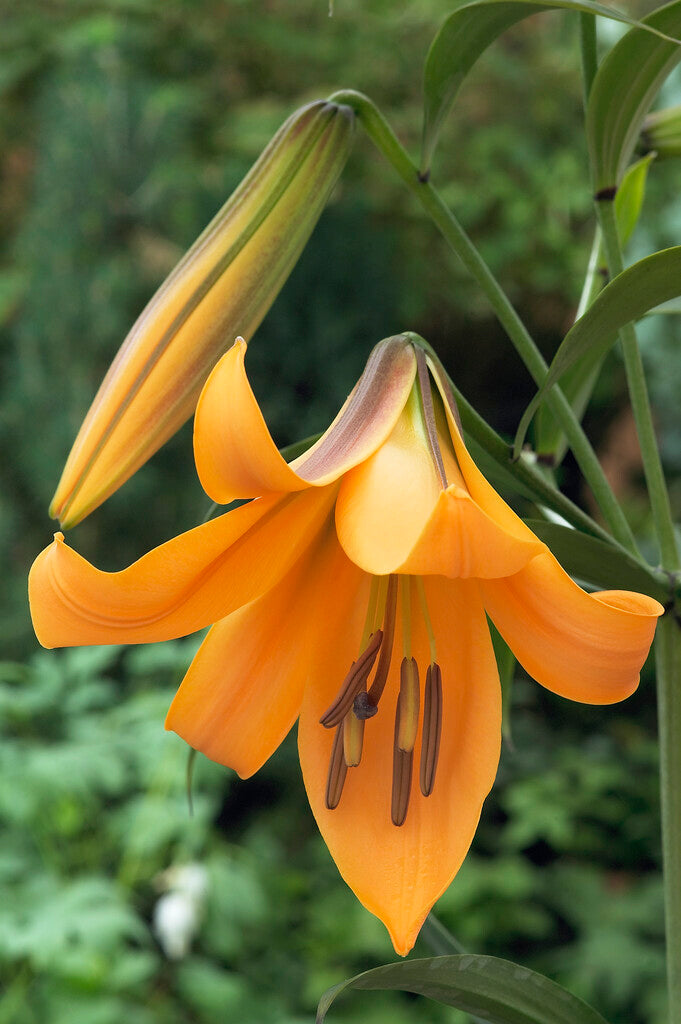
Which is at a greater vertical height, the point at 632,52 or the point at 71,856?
the point at 632,52

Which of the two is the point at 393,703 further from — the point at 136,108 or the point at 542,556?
the point at 136,108

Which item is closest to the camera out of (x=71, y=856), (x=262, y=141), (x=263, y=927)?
(x=71, y=856)

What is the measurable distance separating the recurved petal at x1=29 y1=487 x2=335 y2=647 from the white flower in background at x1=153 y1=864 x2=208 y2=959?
110 cm

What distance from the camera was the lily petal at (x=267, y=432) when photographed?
0.27m

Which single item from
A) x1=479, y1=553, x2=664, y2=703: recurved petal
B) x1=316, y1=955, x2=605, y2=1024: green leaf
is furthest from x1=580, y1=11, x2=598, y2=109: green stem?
x1=316, y1=955, x2=605, y2=1024: green leaf

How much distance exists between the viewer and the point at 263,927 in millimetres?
1738

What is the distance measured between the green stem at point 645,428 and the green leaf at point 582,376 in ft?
0.12

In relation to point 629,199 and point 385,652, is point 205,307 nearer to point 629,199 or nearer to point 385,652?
point 385,652

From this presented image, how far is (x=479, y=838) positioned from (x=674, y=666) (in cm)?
172

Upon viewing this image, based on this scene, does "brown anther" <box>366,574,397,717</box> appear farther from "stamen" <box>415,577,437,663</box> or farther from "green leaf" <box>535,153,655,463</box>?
"green leaf" <box>535,153,655,463</box>

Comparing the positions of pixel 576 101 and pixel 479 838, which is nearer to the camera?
pixel 479 838

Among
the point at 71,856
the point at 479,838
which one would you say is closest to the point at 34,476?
the point at 71,856

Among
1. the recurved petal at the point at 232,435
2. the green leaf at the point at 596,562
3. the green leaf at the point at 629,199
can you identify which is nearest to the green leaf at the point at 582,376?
the green leaf at the point at 629,199

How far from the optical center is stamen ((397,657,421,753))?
13.8 inches
